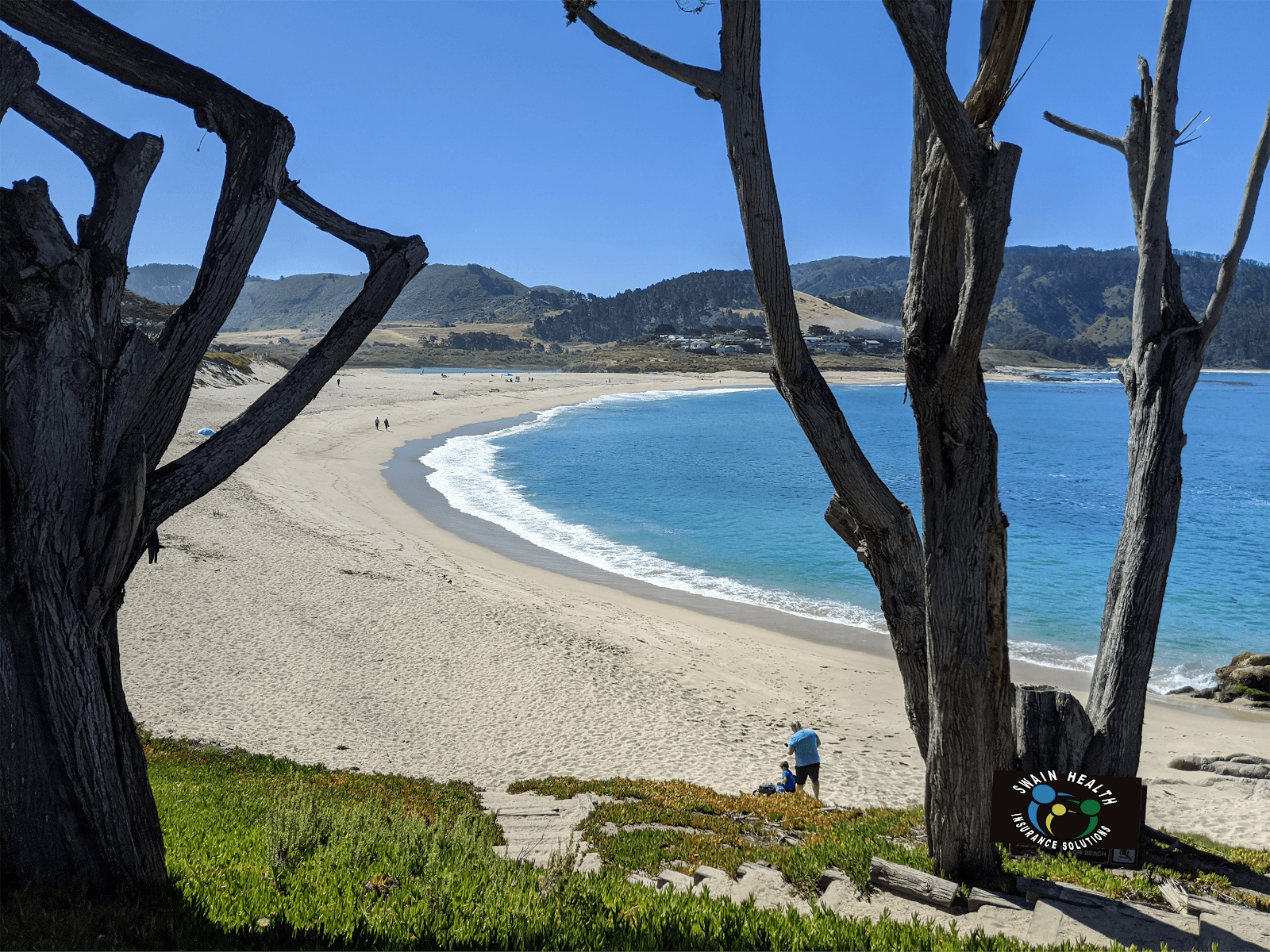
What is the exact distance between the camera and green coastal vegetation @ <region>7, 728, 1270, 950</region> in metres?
3.06

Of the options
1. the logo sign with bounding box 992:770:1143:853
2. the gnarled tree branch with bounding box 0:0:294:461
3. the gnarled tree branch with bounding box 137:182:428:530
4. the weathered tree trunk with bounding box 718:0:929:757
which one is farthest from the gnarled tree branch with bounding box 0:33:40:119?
the logo sign with bounding box 992:770:1143:853

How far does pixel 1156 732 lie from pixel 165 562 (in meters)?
18.1

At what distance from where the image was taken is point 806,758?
8883 mm

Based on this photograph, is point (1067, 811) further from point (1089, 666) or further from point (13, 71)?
point (1089, 666)

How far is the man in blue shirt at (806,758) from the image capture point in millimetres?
8859

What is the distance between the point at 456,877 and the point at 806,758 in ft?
19.3

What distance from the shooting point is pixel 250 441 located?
3572 millimetres

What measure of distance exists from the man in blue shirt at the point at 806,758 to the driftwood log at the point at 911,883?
15.0ft

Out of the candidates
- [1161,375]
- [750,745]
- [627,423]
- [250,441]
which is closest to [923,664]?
[1161,375]

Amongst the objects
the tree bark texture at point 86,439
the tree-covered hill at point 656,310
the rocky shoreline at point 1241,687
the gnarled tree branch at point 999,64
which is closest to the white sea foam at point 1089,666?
the rocky shoreline at point 1241,687

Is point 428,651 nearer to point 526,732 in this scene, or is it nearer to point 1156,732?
point 526,732

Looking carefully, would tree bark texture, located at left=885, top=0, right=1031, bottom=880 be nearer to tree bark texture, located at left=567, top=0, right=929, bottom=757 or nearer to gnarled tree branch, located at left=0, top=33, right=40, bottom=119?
tree bark texture, located at left=567, top=0, right=929, bottom=757

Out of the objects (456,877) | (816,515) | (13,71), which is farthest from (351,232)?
(816,515)

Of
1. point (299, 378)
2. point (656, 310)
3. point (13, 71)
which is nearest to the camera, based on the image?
point (13, 71)
